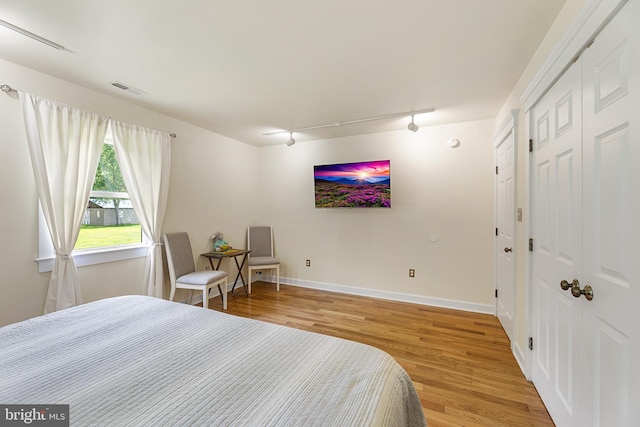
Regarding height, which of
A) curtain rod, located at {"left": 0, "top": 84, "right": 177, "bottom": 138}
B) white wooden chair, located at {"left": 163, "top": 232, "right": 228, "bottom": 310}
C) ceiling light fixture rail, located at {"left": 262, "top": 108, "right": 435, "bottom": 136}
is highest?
ceiling light fixture rail, located at {"left": 262, "top": 108, "right": 435, "bottom": 136}

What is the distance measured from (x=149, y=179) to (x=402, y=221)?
3373 mm

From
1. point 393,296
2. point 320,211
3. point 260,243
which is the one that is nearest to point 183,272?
point 260,243

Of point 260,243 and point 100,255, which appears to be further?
point 260,243

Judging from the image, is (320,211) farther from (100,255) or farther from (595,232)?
(595,232)

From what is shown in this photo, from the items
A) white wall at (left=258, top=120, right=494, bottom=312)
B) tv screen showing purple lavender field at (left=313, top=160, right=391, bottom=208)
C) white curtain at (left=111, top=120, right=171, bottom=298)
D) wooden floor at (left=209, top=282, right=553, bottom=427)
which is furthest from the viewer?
tv screen showing purple lavender field at (left=313, top=160, right=391, bottom=208)

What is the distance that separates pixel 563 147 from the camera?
150 cm

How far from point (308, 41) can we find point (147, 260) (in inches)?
115

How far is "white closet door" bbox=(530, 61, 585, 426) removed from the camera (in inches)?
52.9

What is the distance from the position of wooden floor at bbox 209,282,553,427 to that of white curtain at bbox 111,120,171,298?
976mm

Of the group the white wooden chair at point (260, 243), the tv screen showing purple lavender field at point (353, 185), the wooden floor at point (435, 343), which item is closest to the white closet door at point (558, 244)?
the wooden floor at point (435, 343)

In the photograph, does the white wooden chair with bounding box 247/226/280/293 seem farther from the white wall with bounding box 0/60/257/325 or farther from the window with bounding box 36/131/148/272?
the window with bounding box 36/131/148/272

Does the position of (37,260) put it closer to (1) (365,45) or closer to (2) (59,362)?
(2) (59,362)

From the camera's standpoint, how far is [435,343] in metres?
2.61

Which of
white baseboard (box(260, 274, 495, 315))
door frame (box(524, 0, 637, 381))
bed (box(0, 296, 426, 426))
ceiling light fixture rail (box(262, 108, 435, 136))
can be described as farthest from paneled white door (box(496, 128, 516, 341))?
bed (box(0, 296, 426, 426))
